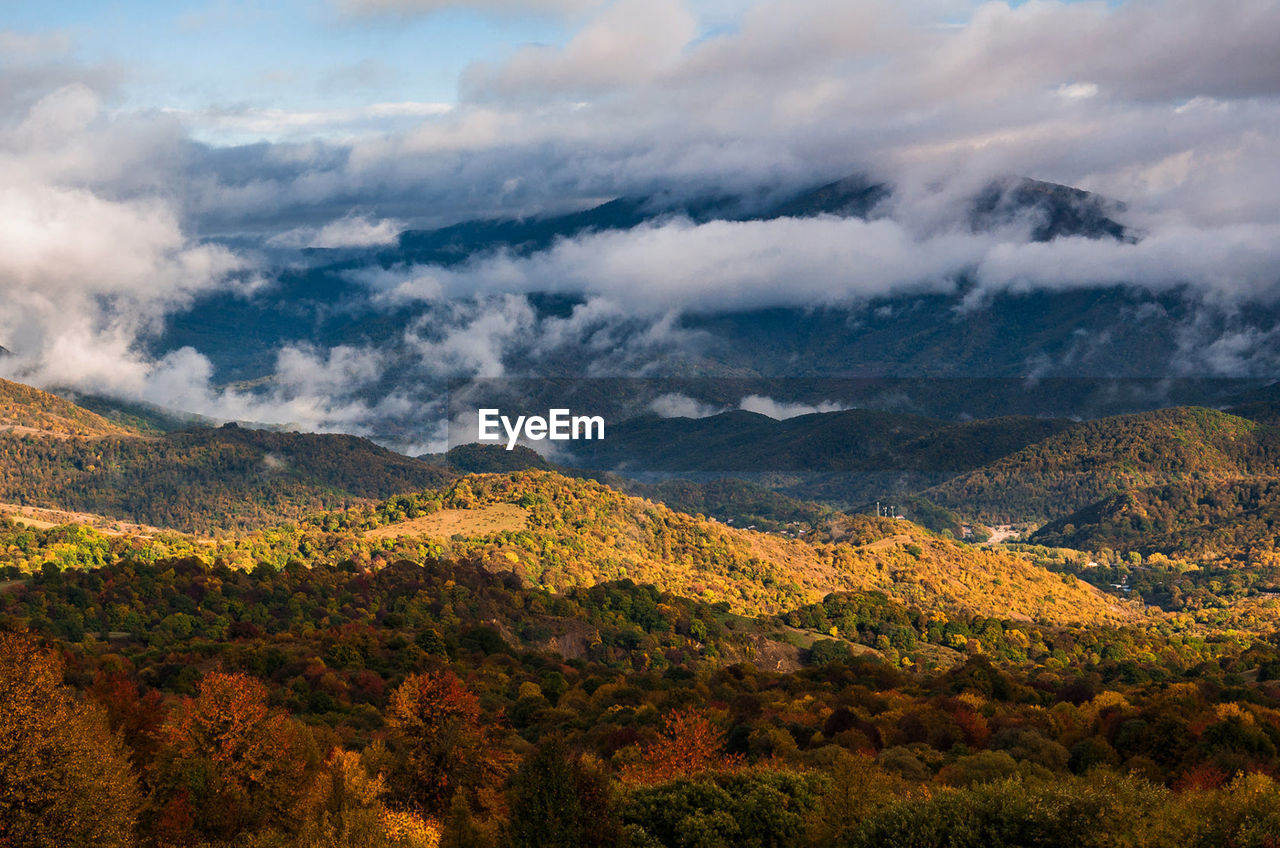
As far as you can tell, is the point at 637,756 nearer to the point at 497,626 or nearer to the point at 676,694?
the point at 676,694

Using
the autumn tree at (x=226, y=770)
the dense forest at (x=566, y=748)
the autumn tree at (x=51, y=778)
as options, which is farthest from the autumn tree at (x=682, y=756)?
the autumn tree at (x=51, y=778)

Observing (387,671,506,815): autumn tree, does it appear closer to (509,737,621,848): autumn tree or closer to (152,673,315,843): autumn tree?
(152,673,315,843): autumn tree

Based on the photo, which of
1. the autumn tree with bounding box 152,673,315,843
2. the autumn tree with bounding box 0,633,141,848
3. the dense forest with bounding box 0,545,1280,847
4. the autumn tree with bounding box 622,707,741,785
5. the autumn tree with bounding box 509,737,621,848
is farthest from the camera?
the autumn tree with bounding box 622,707,741,785

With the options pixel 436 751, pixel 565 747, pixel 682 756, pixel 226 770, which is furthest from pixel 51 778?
pixel 682 756

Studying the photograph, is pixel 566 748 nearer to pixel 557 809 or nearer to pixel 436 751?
pixel 436 751

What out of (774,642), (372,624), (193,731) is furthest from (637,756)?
(774,642)

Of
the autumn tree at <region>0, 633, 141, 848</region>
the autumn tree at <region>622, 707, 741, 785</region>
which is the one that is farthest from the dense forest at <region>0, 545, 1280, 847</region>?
the autumn tree at <region>622, 707, 741, 785</region>

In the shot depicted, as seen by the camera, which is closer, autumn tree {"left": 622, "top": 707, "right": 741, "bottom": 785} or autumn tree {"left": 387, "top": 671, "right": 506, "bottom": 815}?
autumn tree {"left": 387, "top": 671, "right": 506, "bottom": 815}
